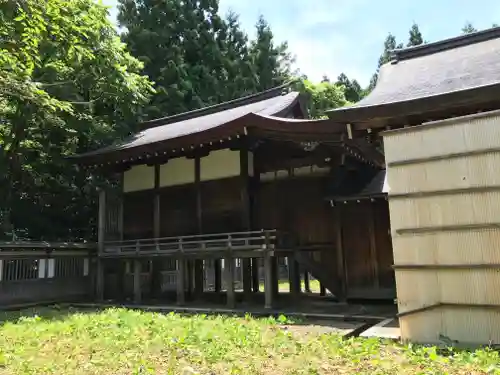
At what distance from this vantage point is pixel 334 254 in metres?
12.7

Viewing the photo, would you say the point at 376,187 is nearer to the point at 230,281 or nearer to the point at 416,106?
the point at 230,281

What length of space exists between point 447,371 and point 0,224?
66.0 ft

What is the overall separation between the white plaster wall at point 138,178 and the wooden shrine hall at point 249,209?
0.04 meters

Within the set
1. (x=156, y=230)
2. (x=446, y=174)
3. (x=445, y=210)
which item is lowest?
(x=445, y=210)

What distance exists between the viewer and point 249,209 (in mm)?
13336

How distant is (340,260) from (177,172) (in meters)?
6.64

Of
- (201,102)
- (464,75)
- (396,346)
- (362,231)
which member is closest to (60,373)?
(396,346)

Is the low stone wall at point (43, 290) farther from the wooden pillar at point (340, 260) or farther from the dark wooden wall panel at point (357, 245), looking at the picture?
the dark wooden wall panel at point (357, 245)

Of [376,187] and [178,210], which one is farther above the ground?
[376,187]

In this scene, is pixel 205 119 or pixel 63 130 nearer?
pixel 205 119

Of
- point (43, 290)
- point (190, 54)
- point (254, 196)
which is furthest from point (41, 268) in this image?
point (190, 54)

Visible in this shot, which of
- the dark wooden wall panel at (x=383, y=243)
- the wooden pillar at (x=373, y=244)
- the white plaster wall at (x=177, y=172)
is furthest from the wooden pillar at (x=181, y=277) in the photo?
the dark wooden wall panel at (x=383, y=243)

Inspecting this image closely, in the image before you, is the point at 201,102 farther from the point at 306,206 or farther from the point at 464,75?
the point at 464,75

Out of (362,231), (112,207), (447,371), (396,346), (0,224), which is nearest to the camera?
(447,371)
